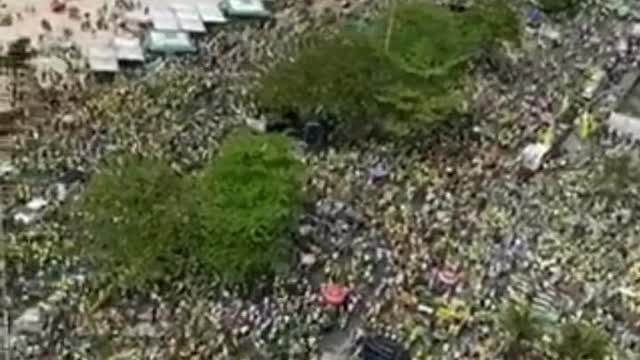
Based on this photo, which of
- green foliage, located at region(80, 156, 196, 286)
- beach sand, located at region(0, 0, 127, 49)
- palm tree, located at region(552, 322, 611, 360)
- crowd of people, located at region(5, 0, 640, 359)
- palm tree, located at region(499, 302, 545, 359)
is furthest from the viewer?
beach sand, located at region(0, 0, 127, 49)

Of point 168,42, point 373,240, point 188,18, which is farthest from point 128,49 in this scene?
point 373,240

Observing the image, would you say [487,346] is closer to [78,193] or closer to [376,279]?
A: [376,279]

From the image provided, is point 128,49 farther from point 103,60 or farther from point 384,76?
point 384,76

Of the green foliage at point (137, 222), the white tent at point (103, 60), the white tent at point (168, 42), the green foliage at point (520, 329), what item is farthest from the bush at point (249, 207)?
the white tent at point (168, 42)

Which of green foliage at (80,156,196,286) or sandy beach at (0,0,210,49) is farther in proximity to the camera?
sandy beach at (0,0,210,49)

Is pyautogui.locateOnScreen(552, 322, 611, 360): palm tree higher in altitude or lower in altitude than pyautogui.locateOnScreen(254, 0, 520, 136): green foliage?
lower

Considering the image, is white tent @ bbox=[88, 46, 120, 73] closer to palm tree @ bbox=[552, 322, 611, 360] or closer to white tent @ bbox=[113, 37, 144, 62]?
white tent @ bbox=[113, 37, 144, 62]

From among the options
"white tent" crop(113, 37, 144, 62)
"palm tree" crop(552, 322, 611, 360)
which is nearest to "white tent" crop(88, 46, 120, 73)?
"white tent" crop(113, 37, 144, 62)
